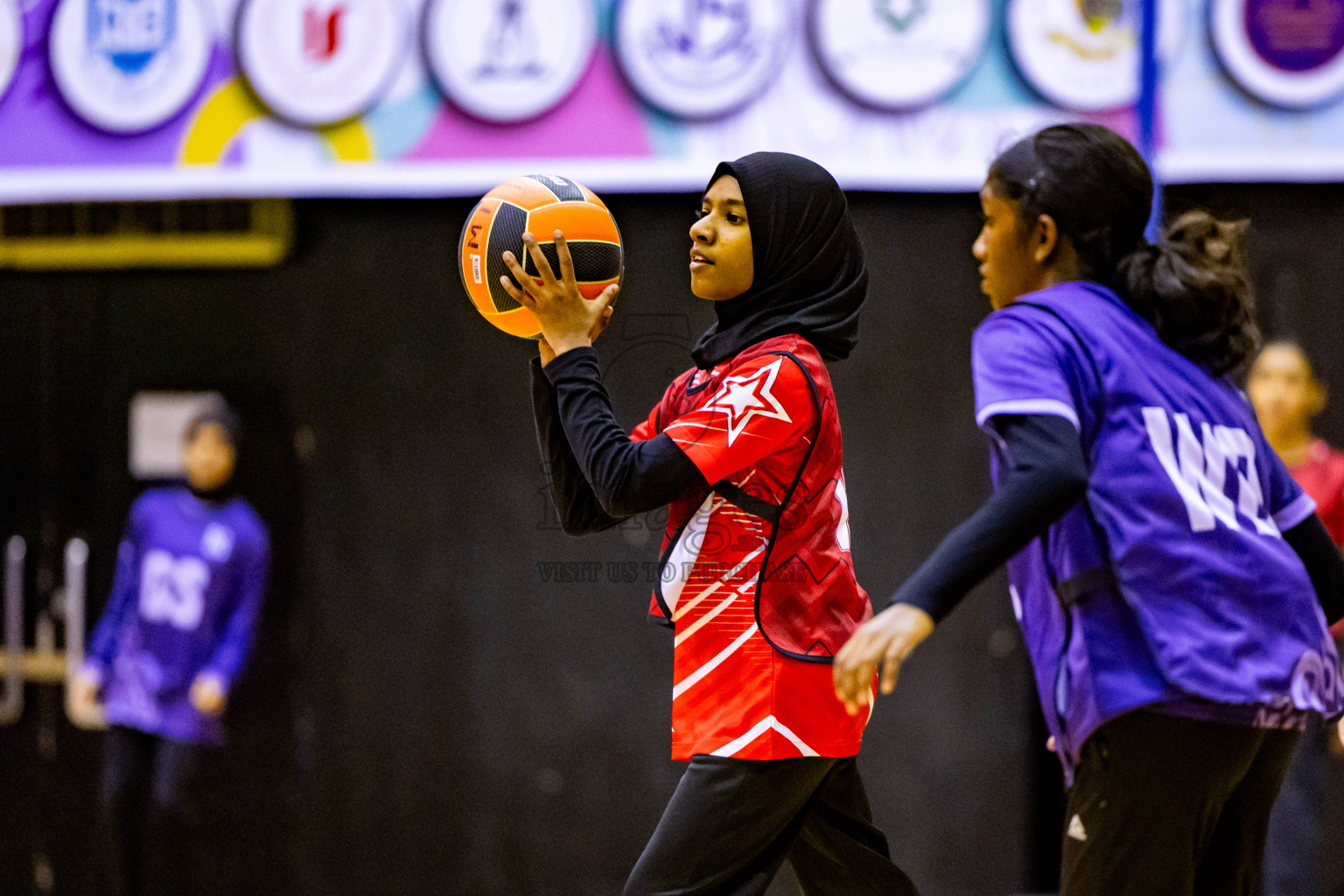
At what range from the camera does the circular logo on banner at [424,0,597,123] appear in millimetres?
5020

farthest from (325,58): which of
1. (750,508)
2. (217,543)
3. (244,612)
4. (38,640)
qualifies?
(750,508)

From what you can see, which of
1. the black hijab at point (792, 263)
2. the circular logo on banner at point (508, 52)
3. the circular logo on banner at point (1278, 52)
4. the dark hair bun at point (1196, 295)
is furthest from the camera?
the circular logo on banner at point (508, 52)

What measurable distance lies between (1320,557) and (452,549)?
3600 mm

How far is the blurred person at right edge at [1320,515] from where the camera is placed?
4.58 meters

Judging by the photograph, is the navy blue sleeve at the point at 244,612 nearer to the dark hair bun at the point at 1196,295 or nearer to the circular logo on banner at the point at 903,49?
the circular logo on banner at the point at 903,49

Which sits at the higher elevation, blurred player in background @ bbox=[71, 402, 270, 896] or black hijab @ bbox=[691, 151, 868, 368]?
black hijab @ bbox=[691, 151, 868, 368]

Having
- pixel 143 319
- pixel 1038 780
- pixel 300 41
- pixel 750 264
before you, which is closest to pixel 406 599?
pixel 143 319

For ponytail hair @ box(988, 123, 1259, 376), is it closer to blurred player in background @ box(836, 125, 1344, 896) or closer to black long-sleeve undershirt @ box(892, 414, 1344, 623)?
blurred player in background @ box(836, 125, 1344, 896)

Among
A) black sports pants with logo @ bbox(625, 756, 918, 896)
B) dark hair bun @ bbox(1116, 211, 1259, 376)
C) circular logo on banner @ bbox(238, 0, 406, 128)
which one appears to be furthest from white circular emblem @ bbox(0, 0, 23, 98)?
dark hair bun @ bbox(1116, 211, 1259, 376)

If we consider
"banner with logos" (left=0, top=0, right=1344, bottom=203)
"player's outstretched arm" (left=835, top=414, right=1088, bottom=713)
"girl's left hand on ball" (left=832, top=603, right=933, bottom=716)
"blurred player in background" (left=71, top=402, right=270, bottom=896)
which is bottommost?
"blurred player in background" (left=71, top=402, right=270, bottom=896)

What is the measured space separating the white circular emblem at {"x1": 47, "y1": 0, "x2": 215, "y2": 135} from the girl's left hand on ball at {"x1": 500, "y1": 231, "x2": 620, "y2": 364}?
3.11 meters

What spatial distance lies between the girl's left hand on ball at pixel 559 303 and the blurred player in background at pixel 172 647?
3.01 metres

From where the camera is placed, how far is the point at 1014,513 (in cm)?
195

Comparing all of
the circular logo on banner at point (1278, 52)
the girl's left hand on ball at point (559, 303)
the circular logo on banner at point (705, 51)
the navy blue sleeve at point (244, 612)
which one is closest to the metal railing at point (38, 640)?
the navy blue sleeve at point (244, 612)
